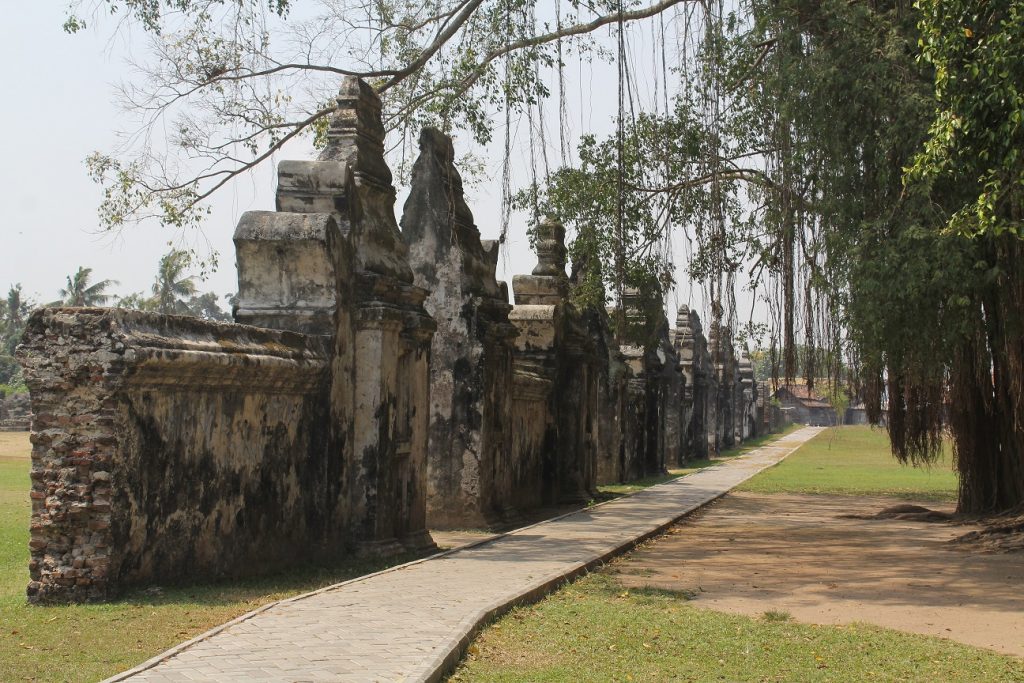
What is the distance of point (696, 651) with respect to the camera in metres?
6.17

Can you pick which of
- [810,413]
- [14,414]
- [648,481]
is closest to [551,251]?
[648,481]

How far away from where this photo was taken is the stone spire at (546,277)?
52.1 ft

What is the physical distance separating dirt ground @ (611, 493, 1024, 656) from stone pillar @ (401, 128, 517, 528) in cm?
204

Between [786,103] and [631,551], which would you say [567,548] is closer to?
[631,551]

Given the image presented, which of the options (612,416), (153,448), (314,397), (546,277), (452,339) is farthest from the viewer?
(612,416)

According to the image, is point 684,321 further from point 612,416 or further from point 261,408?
point 261,408

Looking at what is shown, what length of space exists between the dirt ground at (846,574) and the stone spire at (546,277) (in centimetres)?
358

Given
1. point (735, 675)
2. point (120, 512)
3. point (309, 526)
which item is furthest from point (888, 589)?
point (120, 512)

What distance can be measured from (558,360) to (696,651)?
996 cm

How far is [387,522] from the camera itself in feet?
30.6

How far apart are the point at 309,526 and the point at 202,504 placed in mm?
1485

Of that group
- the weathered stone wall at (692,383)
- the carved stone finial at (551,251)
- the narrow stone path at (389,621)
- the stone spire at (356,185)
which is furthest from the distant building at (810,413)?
the stone spire at (356,185)

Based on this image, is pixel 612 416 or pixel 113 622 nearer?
pixel 113 622

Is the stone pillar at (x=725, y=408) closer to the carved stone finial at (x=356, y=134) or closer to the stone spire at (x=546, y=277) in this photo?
the stone spire at (x=546, y=277)
